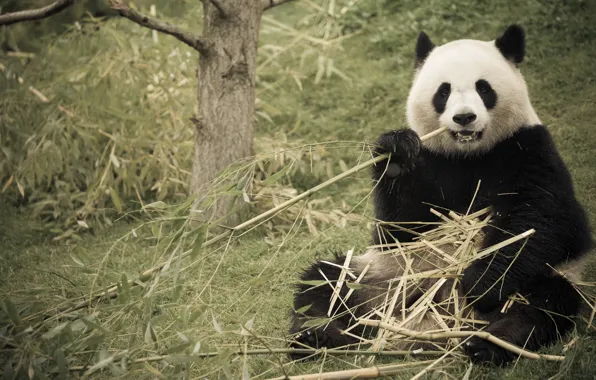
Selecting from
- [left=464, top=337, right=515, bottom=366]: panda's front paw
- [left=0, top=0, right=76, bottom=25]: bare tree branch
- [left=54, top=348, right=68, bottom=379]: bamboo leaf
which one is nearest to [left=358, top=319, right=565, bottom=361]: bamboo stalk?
[left=464, top=337, right=515, bottom=366]: panda's front paw

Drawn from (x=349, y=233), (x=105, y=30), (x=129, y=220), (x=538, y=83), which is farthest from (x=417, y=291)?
(x=105, y=30)

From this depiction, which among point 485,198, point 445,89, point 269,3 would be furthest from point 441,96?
point 269,3

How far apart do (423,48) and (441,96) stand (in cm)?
46

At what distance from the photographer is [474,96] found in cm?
329

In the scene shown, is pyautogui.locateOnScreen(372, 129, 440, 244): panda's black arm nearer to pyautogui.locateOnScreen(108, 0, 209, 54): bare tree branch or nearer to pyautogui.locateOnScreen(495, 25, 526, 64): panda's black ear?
pyautogui.locateOnScreen(495, 25, 526, 64): panda's black ear

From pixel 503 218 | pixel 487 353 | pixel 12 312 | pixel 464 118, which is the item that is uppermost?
pixel 464 118

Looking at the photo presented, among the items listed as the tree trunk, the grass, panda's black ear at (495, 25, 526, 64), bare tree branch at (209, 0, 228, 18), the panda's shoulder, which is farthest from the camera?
the tree trunk

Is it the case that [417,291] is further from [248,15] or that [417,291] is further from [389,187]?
[248,15]

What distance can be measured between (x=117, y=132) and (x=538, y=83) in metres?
3.39

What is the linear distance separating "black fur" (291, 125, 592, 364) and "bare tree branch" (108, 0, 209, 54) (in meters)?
1.62

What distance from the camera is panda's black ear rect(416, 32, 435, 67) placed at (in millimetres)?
3748

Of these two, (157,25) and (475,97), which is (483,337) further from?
(157,25)

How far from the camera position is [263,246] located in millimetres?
4684

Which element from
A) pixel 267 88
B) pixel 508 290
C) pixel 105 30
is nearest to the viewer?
pixel 508 290
